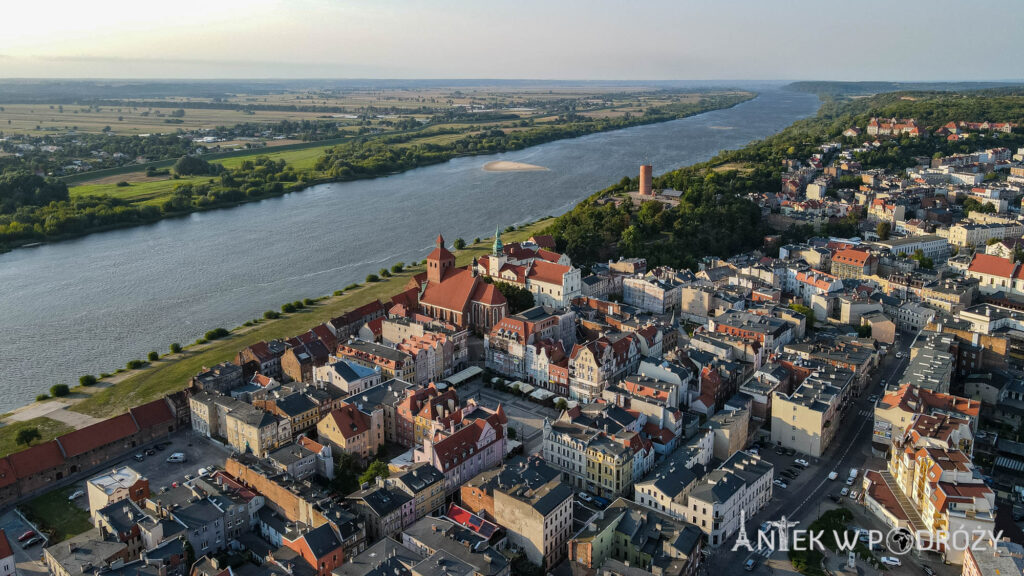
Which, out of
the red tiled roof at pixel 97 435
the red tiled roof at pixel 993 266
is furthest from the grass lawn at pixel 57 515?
the red tiled roof at pixel 993 266

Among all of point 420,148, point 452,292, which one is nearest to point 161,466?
point 452,292

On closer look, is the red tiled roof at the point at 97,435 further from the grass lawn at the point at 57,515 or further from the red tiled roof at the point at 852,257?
the red tiled roof at the point at 852,257

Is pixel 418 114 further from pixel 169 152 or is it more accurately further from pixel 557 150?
pixel 169 152

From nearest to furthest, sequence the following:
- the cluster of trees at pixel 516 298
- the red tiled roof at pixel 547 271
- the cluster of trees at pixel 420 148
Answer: the cluster of trees at pixel 516 298 → the red tiled roof at pixel 547 271 → the cluster of trees at pixel 420 148

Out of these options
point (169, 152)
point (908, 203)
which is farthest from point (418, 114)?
point (908, 203)

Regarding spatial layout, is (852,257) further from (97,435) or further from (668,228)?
(97,435)
